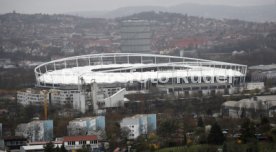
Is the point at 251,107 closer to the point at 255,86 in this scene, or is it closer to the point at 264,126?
the point at 264,126

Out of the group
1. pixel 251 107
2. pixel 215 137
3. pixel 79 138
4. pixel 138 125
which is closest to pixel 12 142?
pixel 79 138

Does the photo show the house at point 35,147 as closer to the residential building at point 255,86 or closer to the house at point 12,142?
the house at point 12,142

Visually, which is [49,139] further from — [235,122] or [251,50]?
[251,50]

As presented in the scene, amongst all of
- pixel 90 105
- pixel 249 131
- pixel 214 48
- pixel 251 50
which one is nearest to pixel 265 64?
pixel 251 50

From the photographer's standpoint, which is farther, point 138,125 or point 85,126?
point 85,126

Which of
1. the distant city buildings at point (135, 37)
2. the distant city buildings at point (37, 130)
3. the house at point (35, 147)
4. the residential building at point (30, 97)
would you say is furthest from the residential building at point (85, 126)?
the distant city buildings at point (135, 37)
